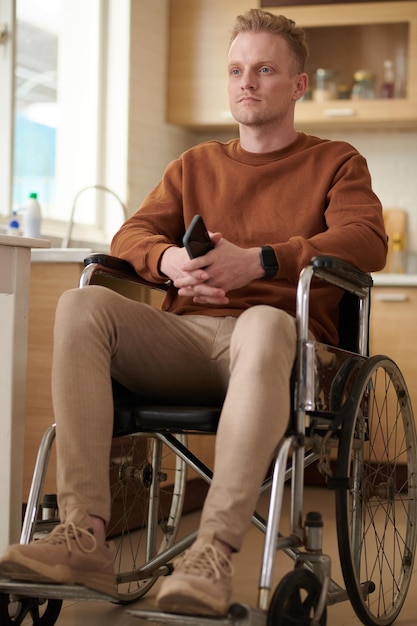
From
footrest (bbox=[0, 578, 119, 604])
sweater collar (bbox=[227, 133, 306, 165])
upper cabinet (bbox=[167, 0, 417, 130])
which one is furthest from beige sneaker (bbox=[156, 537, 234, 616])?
upper cabinet (bbox=[167, 0, 417, 130])

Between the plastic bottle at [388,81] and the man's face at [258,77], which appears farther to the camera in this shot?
the plastic bottle at [388,81]

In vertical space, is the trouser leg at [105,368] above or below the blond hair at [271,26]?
below

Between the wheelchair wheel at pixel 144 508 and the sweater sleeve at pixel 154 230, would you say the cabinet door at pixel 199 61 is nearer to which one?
the wheelchair wheel at pixel 144 508

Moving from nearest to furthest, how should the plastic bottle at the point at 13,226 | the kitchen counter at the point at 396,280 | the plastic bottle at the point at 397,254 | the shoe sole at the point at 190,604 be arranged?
the shoe sole at the point at 190,604
the plastic bottle at the point at 13,226
the kitchen counter at the point at 396,280
the plastic bottle at the point at 397,254

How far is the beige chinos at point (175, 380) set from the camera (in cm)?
157

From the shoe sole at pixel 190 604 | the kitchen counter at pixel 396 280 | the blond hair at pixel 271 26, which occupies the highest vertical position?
the blond hair at pixel 271 26

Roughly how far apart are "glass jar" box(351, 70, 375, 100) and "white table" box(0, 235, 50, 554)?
8.42ft

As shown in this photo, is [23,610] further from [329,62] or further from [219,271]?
[329,62]

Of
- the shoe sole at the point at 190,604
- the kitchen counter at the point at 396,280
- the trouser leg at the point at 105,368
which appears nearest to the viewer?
the shoe sole at the point at 190,604

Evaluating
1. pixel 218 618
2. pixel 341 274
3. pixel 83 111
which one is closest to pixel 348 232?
pixel 341 274

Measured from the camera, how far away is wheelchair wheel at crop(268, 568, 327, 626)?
1.54 m

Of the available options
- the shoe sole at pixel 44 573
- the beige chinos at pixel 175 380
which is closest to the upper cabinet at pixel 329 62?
the beige chinos at pixel 175 380

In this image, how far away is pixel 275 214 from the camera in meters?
2.10

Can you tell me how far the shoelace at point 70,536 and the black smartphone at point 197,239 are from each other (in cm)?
53
